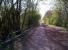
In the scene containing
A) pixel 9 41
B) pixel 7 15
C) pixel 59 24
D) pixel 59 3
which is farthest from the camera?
pixel 59 24

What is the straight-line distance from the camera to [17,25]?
13.8 meters

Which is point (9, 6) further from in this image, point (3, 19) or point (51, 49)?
point (51, 49)

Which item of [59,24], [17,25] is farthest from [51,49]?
[59,24]

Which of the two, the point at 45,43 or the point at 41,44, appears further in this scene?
the point at 45,43

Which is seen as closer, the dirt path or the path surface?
the dirt path

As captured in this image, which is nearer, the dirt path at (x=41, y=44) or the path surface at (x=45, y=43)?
the dirt path at (x=41, y=44)

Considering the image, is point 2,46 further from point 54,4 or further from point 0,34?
point 54,4

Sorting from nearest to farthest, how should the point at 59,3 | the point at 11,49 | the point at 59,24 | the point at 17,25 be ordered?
the point at 11,49, the point at 17,25, the point at 59,3, the point at 59,24

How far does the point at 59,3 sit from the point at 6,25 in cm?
1933

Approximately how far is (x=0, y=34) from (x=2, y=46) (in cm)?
175

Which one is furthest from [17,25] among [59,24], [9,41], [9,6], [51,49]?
[59,24]

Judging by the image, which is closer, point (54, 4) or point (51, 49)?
point (51, 49)

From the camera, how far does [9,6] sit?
10695 millimetres

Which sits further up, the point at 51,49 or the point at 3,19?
the point at 3,19
